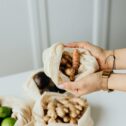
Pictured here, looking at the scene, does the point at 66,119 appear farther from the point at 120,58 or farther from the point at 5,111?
the point at 120,58

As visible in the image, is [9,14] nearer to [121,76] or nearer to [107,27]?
[107,27]

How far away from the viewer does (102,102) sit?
3.55 feet

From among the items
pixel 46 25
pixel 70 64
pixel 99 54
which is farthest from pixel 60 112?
pixel 46 25

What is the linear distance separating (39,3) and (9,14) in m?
0.21

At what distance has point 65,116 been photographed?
0.90 m

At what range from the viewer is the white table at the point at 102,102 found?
0.99 meters

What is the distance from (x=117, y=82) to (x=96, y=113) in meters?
0.14

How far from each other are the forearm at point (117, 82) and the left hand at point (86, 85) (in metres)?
0.02

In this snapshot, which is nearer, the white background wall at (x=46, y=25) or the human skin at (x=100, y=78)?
the human skin at (x=100, y=78)

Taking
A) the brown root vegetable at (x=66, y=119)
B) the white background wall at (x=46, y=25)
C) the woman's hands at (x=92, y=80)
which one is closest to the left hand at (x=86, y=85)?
the woman's hands at (x=92, y=80)

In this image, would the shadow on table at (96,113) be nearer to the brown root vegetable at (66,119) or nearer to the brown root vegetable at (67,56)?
the brown root vegetable at (66,119)

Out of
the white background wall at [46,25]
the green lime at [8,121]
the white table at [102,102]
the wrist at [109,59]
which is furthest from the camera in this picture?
the white background wall at [46,25]

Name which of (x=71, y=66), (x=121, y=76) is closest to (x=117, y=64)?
(x=121, y=76)

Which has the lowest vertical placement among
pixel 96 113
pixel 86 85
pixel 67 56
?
pixel 96 113
